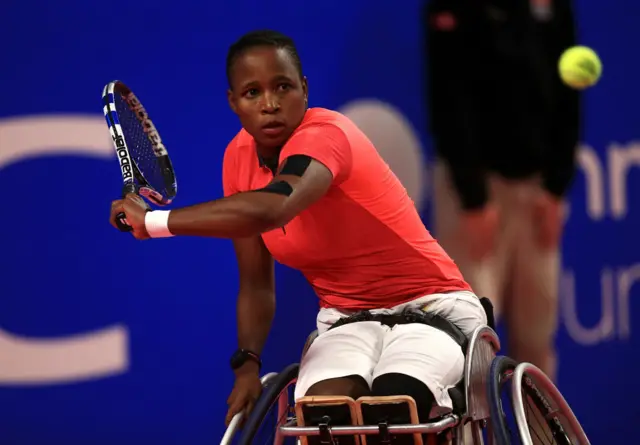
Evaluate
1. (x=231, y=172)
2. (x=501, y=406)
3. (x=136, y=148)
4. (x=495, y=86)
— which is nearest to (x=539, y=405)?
(x=501, y=406)

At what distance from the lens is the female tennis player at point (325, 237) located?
232 cm

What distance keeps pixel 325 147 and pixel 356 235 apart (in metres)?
0.32

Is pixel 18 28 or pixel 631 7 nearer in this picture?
pixel 18 28

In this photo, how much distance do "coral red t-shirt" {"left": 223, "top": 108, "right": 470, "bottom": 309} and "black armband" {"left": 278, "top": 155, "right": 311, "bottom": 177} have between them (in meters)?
0.13

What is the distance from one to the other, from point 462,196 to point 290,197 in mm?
1906

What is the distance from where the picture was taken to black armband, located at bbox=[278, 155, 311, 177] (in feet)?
7.70

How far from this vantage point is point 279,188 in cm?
229

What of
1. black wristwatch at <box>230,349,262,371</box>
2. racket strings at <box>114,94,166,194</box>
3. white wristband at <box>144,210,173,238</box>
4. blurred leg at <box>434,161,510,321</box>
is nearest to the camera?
white wristband at <box>144,210,173,238</box>

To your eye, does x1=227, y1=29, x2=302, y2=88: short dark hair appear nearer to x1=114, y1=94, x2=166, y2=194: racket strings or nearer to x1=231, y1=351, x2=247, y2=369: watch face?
x1=114, y1=94, x2=166, y2=194: racket strings

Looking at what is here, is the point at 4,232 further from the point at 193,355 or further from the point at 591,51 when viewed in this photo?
the point at 591,51

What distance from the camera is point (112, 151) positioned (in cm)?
398

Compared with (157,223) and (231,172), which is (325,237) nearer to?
(231,172)

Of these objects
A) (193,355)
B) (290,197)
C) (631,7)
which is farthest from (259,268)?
(631,7)

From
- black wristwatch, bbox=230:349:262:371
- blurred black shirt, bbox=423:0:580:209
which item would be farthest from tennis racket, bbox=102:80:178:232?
blurred black shirt, bbox=423:0:580:209
